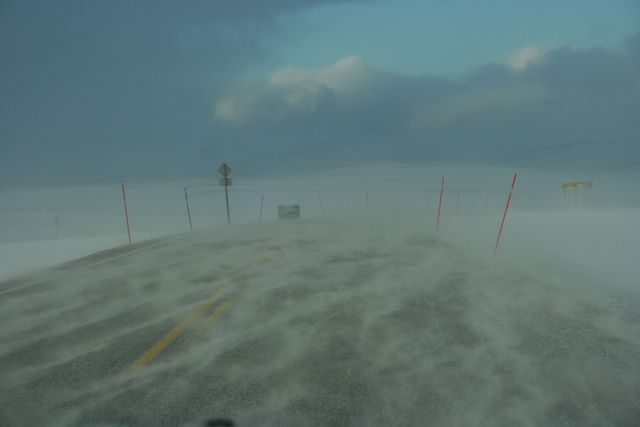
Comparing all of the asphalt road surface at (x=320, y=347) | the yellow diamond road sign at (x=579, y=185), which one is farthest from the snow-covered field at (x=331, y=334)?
the yellow diamond road sign at (x=579, y=185)

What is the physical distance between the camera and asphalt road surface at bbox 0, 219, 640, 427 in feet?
14.3

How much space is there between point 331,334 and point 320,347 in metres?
0.47

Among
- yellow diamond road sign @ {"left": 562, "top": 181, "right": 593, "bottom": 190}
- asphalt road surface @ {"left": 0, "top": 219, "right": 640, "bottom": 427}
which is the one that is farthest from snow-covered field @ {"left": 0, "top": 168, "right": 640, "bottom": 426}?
yellow diamond road sign @ {"left": 562, "top": 181, "right": 593, "bottom": 190}

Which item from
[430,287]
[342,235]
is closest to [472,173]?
[342,235]

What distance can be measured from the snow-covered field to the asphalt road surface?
26 mm

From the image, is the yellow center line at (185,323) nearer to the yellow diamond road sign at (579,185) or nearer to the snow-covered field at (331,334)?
the snow-covered field at (331,334)

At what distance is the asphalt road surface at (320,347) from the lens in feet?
14.3

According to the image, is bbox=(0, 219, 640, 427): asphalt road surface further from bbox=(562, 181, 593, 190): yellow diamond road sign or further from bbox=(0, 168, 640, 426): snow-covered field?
bbox=(562, 181, 593, 190): yellow diamond road sign

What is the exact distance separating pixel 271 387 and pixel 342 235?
1125 centimetres

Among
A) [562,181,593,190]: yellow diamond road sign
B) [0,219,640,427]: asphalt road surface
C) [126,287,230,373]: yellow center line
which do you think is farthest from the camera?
[562,181,593,190]: yellow diamond road sign

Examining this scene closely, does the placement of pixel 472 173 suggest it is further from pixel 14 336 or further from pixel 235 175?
pixel 14 336

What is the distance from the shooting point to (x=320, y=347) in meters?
5.78

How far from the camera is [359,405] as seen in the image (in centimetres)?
437

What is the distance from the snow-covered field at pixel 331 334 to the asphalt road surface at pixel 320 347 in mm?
26
